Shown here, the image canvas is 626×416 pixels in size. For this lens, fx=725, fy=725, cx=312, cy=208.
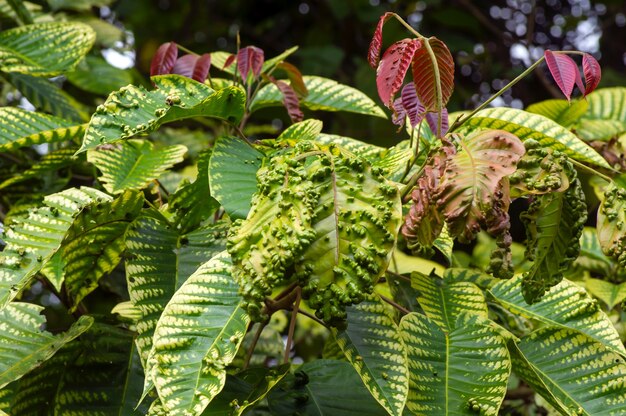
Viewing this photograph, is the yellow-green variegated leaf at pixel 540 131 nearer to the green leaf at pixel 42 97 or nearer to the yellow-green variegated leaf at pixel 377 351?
the yellow-green variegated leaf at pixel 377 351

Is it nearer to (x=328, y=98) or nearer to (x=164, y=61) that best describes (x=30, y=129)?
(x=164, y=61)

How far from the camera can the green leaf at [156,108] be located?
3.06 ft

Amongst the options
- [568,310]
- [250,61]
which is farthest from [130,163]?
[568,310]

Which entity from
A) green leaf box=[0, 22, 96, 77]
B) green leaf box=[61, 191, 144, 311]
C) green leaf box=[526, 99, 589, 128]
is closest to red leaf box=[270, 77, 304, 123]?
green leaf box=[61, 191, 144, 311]

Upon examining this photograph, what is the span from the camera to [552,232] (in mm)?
881

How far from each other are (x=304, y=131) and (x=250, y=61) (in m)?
0.27

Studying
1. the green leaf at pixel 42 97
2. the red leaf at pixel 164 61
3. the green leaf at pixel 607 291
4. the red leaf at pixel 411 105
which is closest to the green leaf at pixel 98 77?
the green leaf at pixel 42 97

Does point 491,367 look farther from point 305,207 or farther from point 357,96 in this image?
point 357,96

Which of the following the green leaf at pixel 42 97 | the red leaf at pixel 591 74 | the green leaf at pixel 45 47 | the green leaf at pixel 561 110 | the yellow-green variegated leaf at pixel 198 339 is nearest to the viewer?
the yellow-green variegated leaf at pixel 198 339

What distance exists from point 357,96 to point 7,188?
751 millimetres

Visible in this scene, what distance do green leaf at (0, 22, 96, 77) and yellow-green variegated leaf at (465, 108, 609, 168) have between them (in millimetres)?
825

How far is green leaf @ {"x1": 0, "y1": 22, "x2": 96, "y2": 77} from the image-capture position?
1.45 metres

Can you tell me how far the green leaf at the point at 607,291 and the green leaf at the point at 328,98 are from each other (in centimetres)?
61

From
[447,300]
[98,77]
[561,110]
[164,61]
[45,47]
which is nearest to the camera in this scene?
[447,300]
